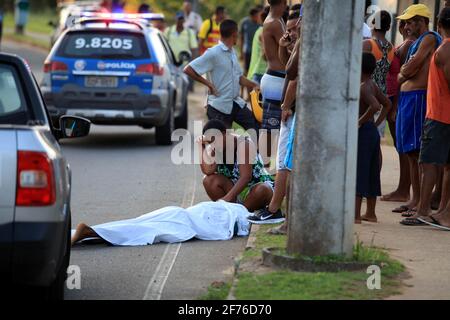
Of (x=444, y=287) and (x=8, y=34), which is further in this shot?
(x=8, y=34)

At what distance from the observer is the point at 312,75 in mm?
7680

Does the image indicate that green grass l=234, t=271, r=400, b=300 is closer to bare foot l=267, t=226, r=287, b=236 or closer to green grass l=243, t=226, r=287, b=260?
green grass l=243, t=226, r=287, b=260

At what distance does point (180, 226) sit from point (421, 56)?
8.72ft

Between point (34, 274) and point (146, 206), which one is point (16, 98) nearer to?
point (34, 274)

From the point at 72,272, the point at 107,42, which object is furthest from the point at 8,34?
the point at 72,272

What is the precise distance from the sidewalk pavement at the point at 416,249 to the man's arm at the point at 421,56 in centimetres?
137

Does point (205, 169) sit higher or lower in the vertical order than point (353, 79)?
lower

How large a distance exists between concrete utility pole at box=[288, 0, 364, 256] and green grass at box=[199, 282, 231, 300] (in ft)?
1.96

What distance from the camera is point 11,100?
23.4 feet

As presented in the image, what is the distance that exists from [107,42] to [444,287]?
33.5 ft

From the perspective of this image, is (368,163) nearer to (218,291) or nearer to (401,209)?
(401,209)

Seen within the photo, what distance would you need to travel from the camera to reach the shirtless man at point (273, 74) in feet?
36.2

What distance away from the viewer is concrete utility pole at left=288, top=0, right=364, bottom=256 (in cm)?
763

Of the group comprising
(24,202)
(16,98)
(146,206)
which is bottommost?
(146,206)
